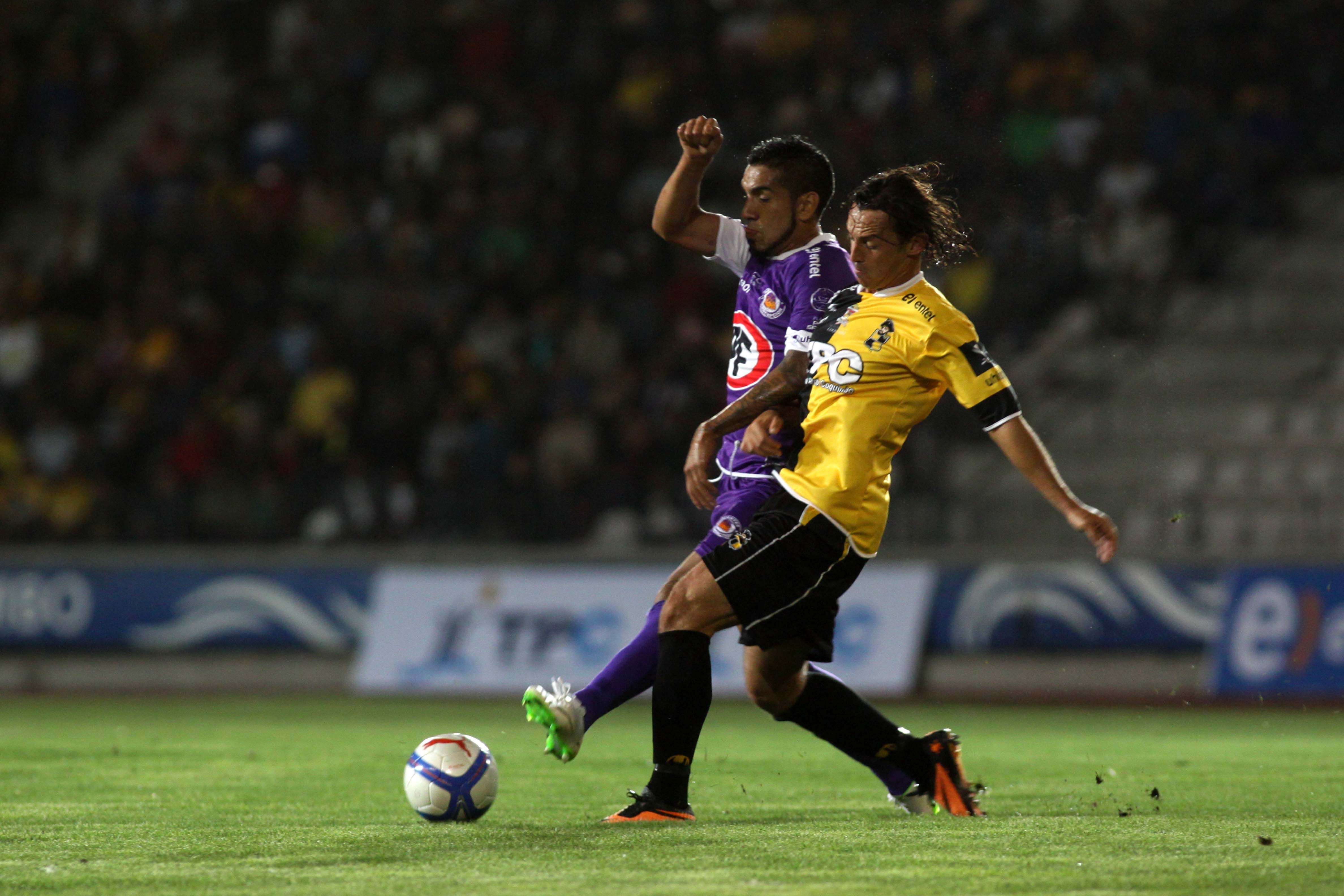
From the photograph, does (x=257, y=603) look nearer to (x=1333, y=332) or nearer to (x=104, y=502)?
(x=104, y=502)

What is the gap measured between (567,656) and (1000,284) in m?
4.64

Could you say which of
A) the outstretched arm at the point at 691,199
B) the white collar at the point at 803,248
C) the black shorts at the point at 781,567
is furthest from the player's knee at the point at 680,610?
the outstretched arm at the point at 691,199

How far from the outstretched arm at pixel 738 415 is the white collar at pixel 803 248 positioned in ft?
1.40

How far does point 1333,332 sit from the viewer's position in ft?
50.3

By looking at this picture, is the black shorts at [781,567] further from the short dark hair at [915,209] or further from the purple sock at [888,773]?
the short dark hair at [915,209]

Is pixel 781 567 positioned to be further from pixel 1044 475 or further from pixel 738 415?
pixel 1044 475

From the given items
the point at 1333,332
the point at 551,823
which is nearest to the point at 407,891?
the point at 551,823

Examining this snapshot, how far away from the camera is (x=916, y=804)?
5.84 m

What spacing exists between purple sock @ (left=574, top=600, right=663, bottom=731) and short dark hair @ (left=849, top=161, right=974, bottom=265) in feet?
4.66

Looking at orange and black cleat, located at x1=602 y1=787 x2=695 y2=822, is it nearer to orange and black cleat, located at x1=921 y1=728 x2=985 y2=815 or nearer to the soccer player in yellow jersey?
Answer: the soccer player in yellow jersey

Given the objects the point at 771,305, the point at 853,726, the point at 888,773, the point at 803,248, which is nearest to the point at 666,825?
the point at 853,726

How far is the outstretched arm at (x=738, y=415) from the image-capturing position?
538 centimetres

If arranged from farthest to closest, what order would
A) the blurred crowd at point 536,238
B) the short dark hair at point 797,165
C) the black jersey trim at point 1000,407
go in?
the blurred crowd at point 536,238 → the short dark hair at point 797,165 → the black jersey trim at point 1000,407

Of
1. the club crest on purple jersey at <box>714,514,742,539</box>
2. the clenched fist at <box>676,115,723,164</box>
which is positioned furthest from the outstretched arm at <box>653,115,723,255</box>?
the club crest on purple jersey at <box>714,514,742,539</box>
